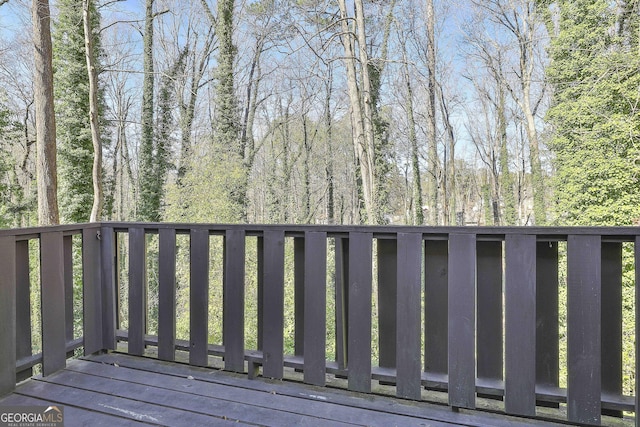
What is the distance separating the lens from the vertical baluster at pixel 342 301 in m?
1.93

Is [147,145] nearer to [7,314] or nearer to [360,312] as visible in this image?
[7,314]

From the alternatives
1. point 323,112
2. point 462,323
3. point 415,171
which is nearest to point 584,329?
point 462,323

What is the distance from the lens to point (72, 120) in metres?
11.9

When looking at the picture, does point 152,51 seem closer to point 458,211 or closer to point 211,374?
point 211,374

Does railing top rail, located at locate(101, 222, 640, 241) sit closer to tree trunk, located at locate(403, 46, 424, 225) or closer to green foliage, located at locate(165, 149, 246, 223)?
green foliage, located at locate(165, 149, 246, 223)

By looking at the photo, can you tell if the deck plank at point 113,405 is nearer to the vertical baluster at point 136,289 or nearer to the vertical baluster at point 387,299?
the vertical baluster at point 136,289

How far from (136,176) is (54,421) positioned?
15.2 metres

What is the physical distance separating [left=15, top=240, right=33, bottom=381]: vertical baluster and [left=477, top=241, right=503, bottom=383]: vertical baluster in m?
2.30

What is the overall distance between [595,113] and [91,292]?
1110 cm

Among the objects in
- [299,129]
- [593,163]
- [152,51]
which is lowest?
[593,163]

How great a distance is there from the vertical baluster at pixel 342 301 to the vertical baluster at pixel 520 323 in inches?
29.4

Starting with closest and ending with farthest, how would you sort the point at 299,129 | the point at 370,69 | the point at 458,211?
the point at 370,69 → the point at 299,129 → the point at 458,211

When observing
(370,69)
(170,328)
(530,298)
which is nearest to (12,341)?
(170,328)

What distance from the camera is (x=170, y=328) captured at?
2248 mm
